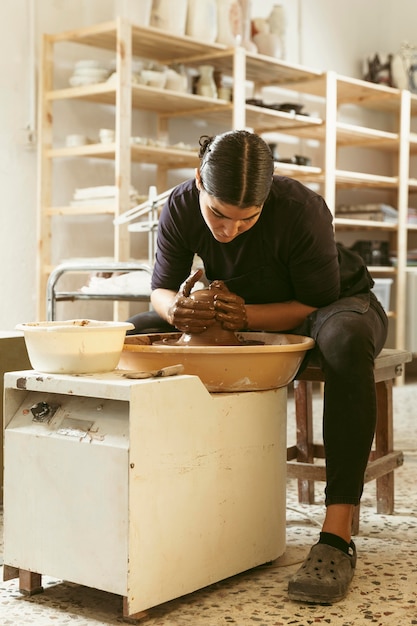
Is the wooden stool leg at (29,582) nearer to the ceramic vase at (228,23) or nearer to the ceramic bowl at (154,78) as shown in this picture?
the ceramic bowl at (154,78)

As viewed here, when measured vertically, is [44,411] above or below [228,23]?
below

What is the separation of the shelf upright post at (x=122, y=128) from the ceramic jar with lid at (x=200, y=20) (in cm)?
56

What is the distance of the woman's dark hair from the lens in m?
1.85

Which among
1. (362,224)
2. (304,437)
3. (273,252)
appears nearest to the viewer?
(273,252)

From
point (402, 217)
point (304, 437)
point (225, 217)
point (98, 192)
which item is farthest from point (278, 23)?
point (225, 217)

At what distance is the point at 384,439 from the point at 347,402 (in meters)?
0.63

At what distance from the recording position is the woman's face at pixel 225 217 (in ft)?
6.23

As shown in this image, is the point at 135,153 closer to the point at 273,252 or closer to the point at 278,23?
the point at 278,23

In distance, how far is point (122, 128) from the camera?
3.88 m

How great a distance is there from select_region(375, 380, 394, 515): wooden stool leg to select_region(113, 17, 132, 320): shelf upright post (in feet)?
5.79

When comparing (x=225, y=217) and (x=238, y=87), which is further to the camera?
(x=238, y=87)

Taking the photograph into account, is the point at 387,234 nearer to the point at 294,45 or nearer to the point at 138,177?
the point at 294,45

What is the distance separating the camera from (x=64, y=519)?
167cm

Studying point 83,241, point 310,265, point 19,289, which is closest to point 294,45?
point 83,241
